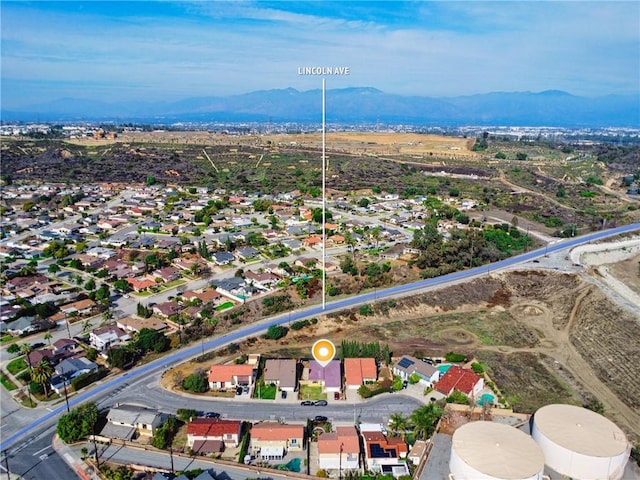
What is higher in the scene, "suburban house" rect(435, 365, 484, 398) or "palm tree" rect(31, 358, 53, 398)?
"palm tree" rect(31, 358, 53, 398)

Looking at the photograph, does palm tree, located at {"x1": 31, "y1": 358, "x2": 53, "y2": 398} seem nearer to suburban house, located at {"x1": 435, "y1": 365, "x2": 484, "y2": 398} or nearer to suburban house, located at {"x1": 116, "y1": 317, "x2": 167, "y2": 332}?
suburban house, located at {"x1": 116, "y1": 317, "x2": 167, "y2": 332}

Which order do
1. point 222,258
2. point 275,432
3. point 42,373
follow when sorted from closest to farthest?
point 275,432
point 42,373
point 222,258

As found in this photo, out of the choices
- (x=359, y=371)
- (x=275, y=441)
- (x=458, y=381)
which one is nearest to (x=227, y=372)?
(x=275, y=441)

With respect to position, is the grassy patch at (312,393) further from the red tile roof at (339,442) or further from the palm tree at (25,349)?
the palm tree at (25,349)

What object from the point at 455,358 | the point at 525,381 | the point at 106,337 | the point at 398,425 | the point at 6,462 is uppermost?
the point at 106,337

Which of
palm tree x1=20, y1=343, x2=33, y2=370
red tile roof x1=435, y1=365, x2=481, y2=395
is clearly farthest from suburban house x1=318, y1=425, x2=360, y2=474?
palm tree x1=20, y1=343, x2=33, y2=370

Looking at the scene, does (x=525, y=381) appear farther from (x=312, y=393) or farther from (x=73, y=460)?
(x=73, y=460)
